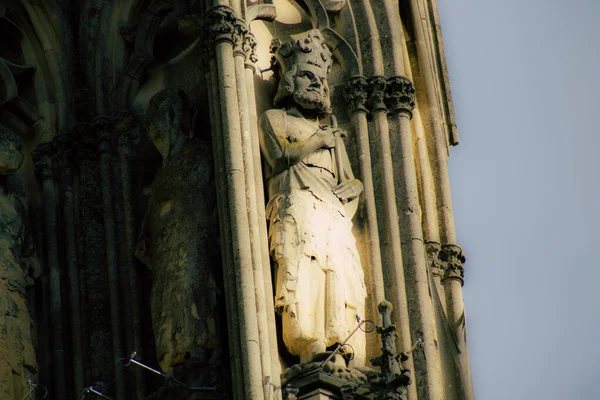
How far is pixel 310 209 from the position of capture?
81.3 ft

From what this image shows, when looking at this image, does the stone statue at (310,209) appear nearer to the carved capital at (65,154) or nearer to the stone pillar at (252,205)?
the stone pillar at (252,205)

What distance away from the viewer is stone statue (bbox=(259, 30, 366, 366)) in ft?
79.3

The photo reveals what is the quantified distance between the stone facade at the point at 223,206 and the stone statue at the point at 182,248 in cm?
2

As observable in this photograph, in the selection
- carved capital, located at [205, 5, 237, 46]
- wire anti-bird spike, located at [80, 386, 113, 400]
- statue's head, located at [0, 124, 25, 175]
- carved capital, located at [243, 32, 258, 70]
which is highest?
carved capital, located at [205, 5, 237, 46]

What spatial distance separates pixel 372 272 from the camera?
25.1 metres

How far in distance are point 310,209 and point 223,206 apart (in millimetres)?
862

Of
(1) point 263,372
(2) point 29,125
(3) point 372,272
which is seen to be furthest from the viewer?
(2) point 29,125

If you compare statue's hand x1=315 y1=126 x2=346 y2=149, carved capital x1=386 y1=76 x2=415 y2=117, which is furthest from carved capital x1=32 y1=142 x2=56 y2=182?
carved capital x1=386 y1=76 x2=415 y2=117

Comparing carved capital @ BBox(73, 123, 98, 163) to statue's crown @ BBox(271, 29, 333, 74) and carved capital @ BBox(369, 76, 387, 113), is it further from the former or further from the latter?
carved capital @ BBox(369, 76, 387, 113)

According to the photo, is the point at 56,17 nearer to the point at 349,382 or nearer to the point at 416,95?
the point at 416,95

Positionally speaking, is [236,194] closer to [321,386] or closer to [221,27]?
[221,27]

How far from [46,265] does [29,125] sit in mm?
1656

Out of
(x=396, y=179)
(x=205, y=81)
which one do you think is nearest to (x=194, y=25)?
(x=205, y=81)

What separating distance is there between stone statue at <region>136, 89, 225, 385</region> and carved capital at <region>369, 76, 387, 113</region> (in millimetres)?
1754
